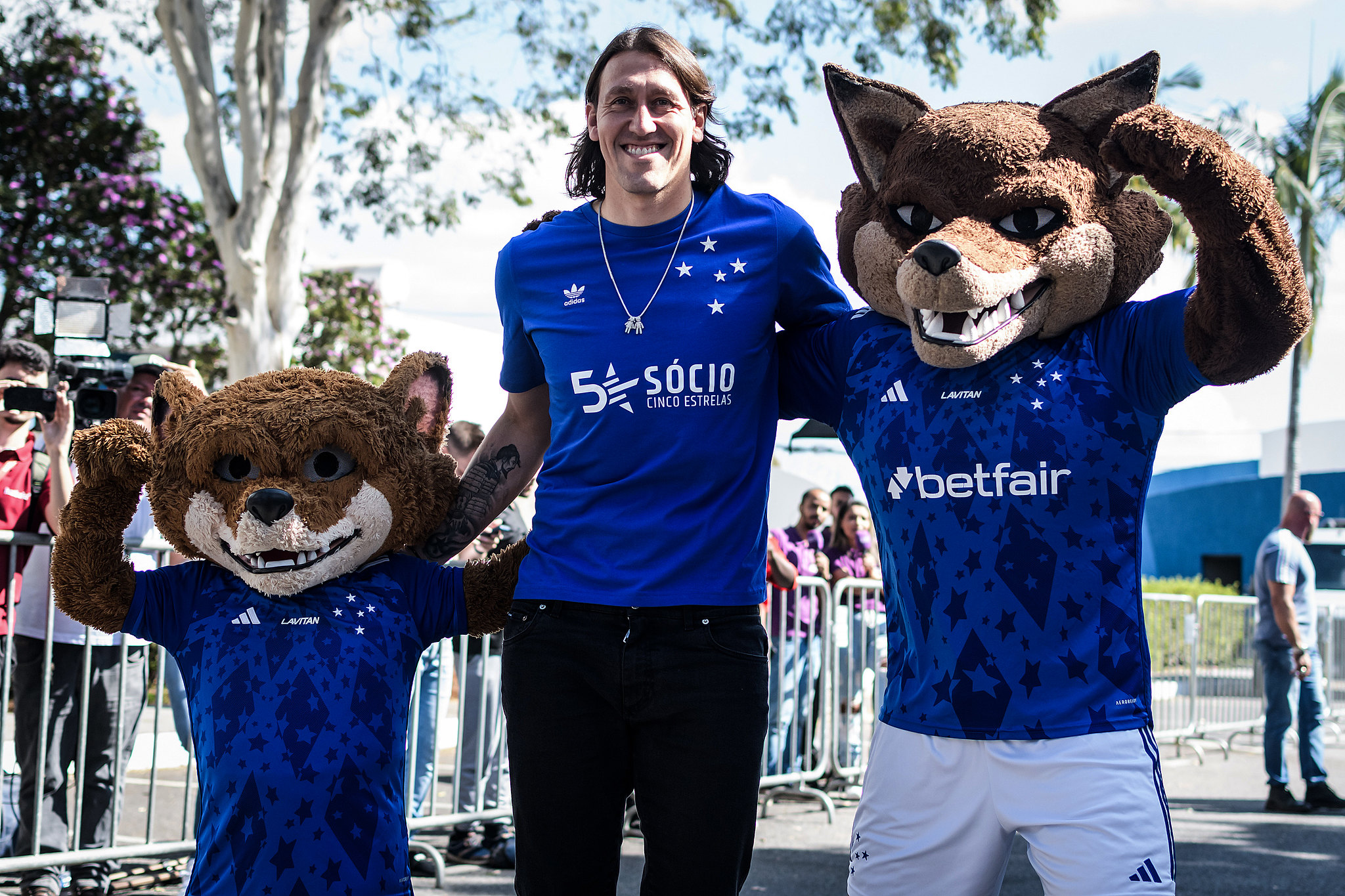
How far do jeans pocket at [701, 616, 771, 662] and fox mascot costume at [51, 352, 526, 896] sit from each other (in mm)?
599

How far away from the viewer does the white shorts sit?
2.10 meters

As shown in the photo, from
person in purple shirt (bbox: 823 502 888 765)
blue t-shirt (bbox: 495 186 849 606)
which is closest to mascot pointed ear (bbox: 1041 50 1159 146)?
blue t-shirt (bbox: 495 186 849 606)

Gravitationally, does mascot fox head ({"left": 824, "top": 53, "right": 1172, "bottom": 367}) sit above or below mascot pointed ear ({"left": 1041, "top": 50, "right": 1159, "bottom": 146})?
below

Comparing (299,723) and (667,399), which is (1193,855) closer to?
(667,399)

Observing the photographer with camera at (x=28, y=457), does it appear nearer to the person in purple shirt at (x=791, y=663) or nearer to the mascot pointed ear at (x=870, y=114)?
the mascot pointed ear at (x=870, y=114)

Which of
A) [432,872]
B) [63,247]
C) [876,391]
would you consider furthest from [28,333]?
[876,391]

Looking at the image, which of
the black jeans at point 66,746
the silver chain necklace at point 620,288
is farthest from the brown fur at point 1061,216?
the black jeans at point 66,746

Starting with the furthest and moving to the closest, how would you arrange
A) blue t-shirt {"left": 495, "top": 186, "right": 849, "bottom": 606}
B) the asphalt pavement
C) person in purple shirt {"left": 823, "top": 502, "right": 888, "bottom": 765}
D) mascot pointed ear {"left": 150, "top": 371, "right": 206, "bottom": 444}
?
person in purple shirt {"left": 823, "top": 502, "right": 888, "bottom": 765}, the asphalt pavement, mascot pointed ear {"left": 150, "top": 371, "right": 206, "bottom": 444}, blue t-shirt {"left": 495, "top": 186, "right": 849, "bottom": 606}

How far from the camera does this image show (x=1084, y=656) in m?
2.20

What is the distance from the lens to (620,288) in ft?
8.66

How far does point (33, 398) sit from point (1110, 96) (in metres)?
3.73

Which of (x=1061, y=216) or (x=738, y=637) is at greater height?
(x=1061, y=216)

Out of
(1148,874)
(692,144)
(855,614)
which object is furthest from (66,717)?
(855,614)

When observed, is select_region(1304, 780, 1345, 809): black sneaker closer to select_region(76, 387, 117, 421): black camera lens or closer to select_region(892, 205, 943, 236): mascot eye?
select_region(892, 205, 943, 236): mascot eye
